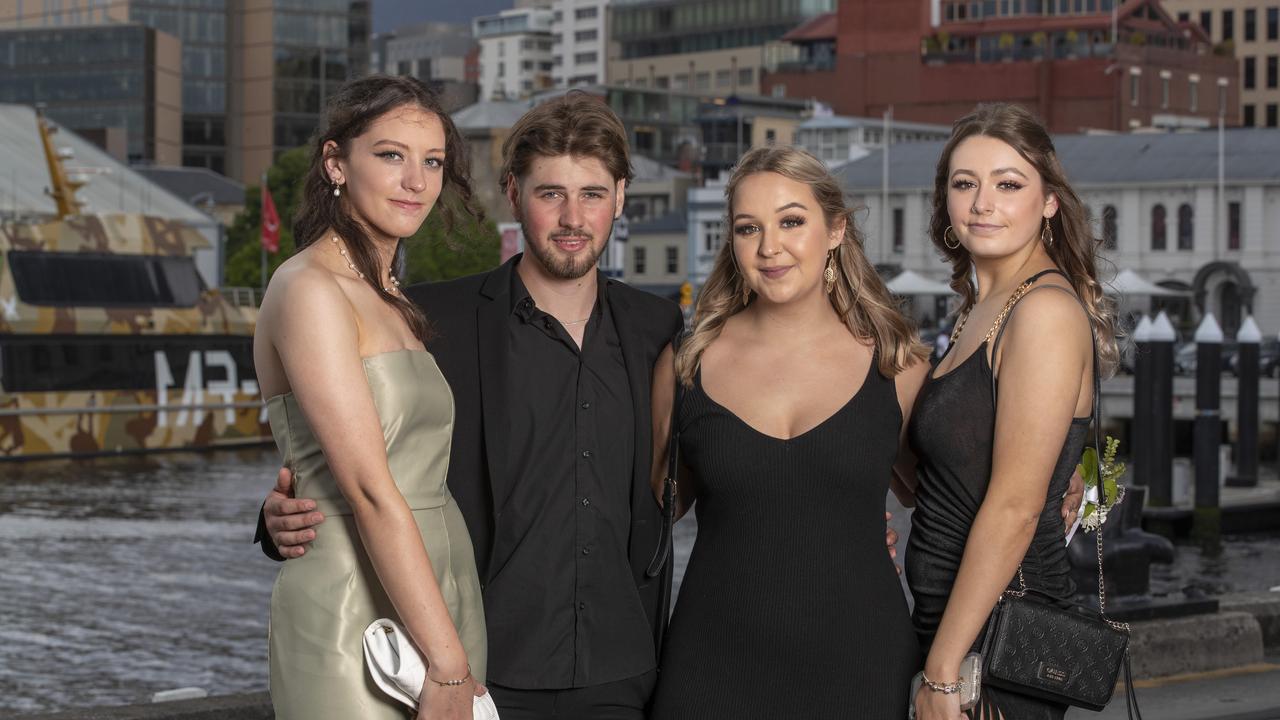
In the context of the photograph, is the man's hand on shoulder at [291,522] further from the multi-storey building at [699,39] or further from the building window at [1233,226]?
the multi-storey building at [699,39]

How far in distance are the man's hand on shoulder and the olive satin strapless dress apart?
19 mm

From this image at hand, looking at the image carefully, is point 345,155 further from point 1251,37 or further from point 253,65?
point 1251,37

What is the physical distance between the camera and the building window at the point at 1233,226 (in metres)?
69.8

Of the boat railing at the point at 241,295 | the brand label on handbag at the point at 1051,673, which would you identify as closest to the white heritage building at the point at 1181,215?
the boat railing at the point at 241,295

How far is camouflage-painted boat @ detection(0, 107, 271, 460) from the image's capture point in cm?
3381

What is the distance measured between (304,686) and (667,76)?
156317 millimetres

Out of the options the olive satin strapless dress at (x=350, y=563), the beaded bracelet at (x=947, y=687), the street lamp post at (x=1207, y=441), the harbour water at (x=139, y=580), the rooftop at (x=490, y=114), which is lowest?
the harbour water at (x=139, y=580)

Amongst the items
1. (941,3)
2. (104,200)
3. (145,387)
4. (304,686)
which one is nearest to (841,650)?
(304,686)

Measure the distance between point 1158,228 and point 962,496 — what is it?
232ft

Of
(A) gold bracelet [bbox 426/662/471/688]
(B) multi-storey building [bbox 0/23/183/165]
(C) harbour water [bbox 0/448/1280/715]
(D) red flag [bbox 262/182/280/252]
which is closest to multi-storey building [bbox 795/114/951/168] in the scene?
(D) red flag [bbox 262/182/280/252]

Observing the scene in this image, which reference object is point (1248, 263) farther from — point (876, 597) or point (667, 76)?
point (667, 76)

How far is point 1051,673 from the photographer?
411 cm

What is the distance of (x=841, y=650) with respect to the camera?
13.9ft

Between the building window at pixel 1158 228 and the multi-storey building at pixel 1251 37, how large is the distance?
5140cm
